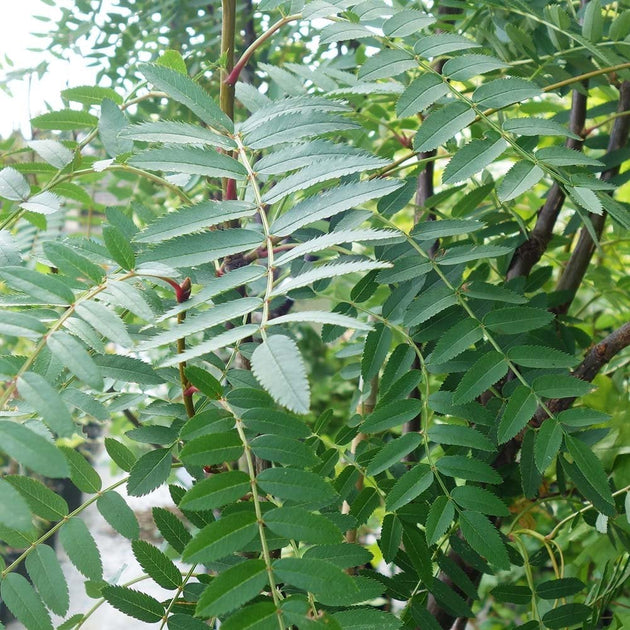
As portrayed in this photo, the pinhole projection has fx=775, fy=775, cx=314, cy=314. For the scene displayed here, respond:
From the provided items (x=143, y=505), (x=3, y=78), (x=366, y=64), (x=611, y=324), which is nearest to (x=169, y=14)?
(x=3, y=78)

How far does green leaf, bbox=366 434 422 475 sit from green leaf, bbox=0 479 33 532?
189 mm

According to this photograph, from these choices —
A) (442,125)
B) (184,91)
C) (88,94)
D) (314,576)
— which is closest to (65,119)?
(88,94)

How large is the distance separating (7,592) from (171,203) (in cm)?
74

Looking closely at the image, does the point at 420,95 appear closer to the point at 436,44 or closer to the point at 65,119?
the point at 436,44

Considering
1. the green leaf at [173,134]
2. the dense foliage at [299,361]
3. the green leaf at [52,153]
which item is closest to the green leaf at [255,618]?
the dense foliage at [299,361]

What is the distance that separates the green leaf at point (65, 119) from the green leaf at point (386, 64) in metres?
0.20

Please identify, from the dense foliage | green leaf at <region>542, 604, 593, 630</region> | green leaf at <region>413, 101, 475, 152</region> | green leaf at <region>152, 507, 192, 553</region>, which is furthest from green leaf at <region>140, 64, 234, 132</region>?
green leaf at <region>542, 604, 593, 630</region>

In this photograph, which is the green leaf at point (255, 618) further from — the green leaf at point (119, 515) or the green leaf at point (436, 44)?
the green leaf at point (436, 44)

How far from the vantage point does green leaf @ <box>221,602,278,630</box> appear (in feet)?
0.90

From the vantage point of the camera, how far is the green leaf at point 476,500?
38 centimetres

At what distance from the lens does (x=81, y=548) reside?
372 mm

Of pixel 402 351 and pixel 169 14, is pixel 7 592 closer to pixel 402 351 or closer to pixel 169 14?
pixel 402 351

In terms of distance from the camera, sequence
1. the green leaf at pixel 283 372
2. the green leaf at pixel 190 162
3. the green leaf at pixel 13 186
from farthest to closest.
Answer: the green leaf at pixel 13 186, the green leaf at pixel 190 162, the green leaf at pixel 283 372

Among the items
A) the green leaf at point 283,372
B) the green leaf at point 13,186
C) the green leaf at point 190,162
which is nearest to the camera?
the green leaf at point 283,372
